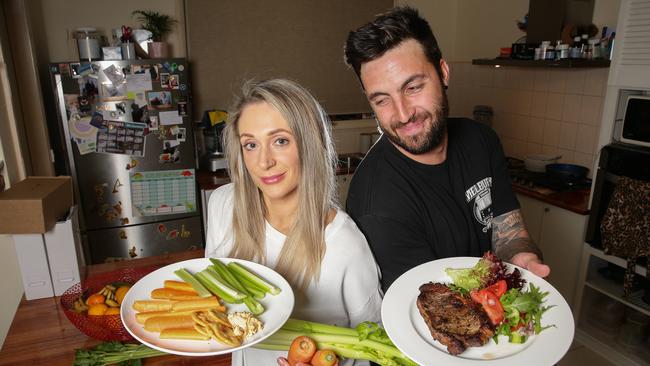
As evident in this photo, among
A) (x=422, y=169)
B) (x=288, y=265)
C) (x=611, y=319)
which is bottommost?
(x=611, y=319)

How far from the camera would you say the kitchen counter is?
110 inches

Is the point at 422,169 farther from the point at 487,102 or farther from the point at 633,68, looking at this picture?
the point at 487,102

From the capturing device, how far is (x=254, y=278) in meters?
1.07

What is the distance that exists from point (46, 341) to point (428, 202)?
4.44 ft

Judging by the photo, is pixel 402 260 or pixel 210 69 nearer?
pixel 402 260

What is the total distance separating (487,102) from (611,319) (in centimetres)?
203

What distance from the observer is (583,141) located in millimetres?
3285

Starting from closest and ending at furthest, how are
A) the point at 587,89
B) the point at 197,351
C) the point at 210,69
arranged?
the point at 197,351, the point at 587,89, the point at 210,69

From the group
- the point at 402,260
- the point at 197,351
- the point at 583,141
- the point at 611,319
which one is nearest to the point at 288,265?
the point at 402,260

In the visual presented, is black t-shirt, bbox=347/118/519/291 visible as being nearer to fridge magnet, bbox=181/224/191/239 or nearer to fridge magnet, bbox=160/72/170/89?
fridge magnet, bbox=160/72/170/89

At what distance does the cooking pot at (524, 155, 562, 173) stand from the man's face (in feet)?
7.36

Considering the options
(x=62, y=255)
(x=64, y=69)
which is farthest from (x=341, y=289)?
(x=64, y=69)

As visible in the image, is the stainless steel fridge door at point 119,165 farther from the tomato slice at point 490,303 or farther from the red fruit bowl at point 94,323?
the tomato slice at point 490,303

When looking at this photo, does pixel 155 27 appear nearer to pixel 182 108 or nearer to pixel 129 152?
pixel 182 108
